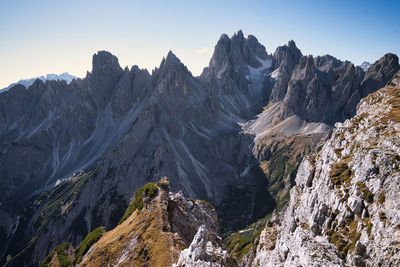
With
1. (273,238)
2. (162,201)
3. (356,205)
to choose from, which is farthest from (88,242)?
(356,205)

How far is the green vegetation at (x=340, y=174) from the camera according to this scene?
4366cm

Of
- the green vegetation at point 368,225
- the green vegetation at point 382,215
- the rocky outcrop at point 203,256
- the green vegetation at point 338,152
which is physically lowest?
the green vegetation at point 368,225

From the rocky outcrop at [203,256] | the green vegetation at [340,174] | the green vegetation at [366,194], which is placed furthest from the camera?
the green vegetation at [340,174]

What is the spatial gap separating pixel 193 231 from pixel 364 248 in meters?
36.6

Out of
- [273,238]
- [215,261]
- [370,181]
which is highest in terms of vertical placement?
[370,181]

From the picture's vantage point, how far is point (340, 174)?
45688mm

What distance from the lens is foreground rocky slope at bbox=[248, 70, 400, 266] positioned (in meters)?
27.5

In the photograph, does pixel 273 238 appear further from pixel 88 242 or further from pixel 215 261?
pixel 88 242

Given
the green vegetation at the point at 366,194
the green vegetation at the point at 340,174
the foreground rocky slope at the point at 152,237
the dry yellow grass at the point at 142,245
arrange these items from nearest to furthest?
1. the green vegetation at the point at 366,194
2. the green vegetation at the point at 340,174
3. the dry yellow grass at the point at 142,245
4. the foreground rocky slope at the point at 152,237

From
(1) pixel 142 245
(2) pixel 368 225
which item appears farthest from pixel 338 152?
(1) pixel 142 245

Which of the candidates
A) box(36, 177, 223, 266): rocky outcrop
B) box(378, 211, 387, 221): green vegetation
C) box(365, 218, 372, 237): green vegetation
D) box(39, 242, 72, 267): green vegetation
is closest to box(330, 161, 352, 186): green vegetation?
box(365, 218, 372, 237): green vegetation

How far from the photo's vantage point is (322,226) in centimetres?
4178

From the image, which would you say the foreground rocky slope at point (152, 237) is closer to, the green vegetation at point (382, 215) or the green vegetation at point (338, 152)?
the green vegetation at point (382, 215)

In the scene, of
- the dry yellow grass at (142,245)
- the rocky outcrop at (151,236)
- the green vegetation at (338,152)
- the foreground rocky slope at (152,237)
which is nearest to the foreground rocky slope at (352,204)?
the green vegetation at (338,152)
